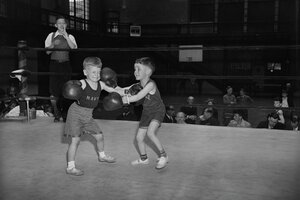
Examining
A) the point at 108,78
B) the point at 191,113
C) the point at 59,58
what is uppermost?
the point at 59,58

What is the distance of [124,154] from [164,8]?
43.2 ft

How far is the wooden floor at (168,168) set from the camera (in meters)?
1.59

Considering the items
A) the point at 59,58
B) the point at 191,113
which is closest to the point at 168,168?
the point at 59,58

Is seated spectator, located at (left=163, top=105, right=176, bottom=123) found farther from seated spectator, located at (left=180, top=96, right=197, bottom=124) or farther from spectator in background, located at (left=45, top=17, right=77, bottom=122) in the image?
spectator in background, located at (left=45, top=17, right=77, bottom=122)

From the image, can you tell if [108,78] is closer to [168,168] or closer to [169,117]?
[168,168]

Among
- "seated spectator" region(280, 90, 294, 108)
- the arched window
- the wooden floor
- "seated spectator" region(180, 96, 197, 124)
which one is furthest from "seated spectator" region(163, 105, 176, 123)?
the arched window

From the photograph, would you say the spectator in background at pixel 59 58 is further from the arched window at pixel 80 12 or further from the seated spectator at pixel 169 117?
the arched window at pixel 80 12

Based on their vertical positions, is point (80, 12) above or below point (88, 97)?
above

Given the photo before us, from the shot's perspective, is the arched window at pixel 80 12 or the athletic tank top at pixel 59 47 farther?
the arched window at pixel 80 12

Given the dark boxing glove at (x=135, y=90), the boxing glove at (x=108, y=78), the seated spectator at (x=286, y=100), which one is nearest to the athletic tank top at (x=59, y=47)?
the boxing glove at (x=108, y=78)

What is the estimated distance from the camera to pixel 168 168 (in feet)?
6.42

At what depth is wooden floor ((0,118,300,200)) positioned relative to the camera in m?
1.59

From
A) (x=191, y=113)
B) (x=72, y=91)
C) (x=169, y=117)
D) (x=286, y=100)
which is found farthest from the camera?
(x=286, y=100)

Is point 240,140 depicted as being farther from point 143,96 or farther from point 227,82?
point 227,82
